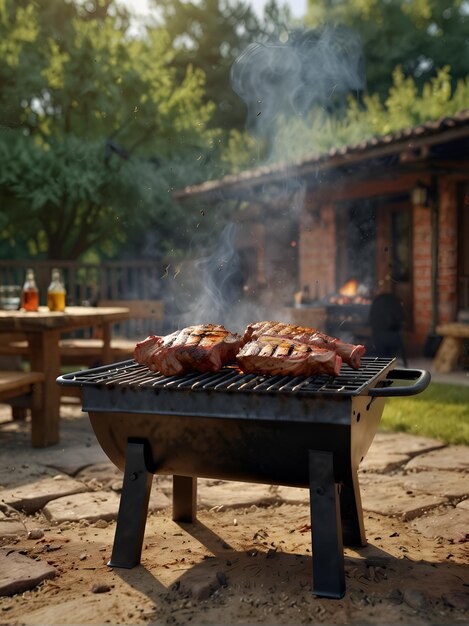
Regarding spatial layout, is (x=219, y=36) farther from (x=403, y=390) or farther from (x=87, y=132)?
(x=403, y=390)

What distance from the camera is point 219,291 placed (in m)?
13.0

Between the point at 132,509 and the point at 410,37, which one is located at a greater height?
the point at 410,37

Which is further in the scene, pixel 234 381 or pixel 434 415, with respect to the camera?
pixel 434 415

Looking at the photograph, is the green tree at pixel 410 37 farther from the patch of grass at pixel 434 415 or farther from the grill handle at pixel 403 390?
the grill handle at pixel 403 390

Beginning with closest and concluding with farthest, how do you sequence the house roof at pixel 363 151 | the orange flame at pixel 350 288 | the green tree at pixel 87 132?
the house roof at pixel 363 151 → the orange flame at pixel 350 288 → the green tree at pixel 87 132

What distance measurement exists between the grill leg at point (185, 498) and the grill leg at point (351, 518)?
85 centimetres

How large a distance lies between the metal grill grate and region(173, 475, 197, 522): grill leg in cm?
83

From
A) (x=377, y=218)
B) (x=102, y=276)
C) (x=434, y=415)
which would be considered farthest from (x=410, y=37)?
(x=434, y=415)

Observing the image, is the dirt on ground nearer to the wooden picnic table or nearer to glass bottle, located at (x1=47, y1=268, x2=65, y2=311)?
the wooden picnic table

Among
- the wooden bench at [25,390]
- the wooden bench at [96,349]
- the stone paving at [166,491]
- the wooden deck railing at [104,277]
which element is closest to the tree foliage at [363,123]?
the wooden deck railing at [104,277]

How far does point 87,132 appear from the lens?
1695cm

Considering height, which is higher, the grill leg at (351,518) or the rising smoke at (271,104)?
the rising smoke at (271,104)

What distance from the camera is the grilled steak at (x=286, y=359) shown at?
283cm

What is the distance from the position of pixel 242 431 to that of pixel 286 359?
1.15ft
